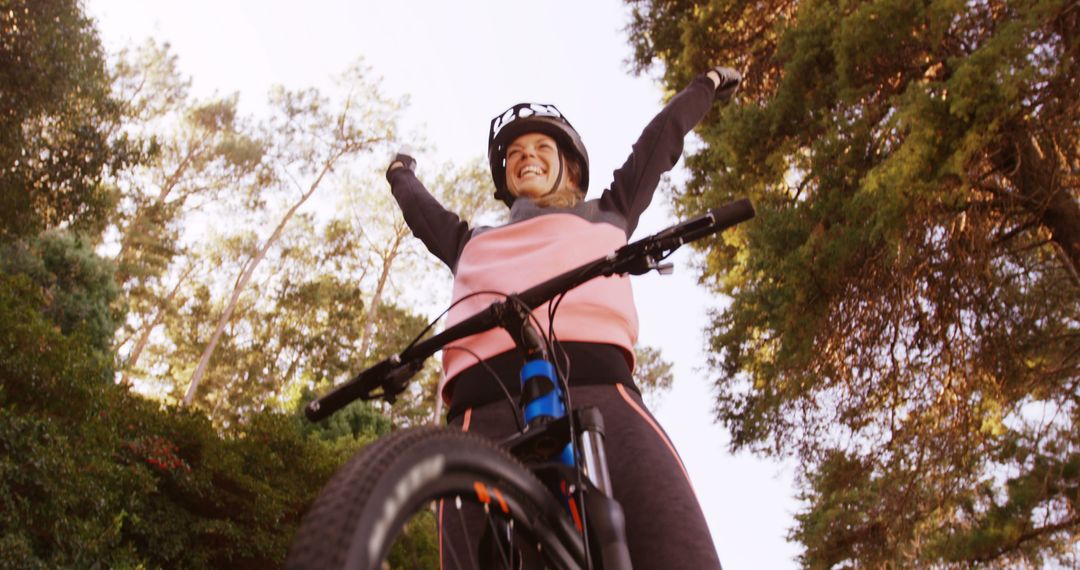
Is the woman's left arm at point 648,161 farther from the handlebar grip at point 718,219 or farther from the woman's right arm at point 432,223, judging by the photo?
the handlebar grip at point 718,219

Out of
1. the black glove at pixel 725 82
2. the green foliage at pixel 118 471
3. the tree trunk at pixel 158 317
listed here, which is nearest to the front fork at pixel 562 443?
the black glove at pixel 725 82

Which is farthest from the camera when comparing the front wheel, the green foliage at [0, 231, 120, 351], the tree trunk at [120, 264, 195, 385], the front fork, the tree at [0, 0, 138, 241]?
the tree trunk at [120, 264, 195, 385]

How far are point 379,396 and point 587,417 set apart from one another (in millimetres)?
486

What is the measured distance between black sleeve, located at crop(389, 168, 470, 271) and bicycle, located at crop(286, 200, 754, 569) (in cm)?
77

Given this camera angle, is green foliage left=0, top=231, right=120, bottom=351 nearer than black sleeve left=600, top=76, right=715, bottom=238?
No

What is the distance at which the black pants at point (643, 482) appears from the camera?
1426mm

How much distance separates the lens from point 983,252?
17.6 feet

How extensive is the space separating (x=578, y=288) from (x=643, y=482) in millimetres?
564

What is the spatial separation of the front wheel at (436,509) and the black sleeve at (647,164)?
129 cm

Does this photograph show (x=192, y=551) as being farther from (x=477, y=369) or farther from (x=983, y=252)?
(x=983, y=252)

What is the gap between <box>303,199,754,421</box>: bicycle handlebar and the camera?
1427 mm

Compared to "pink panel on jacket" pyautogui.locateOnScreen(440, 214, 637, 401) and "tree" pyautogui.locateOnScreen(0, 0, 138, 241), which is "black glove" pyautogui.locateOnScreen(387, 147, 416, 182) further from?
"tree" pyautogui.locateOnScreen(0, 0, 138, 241)

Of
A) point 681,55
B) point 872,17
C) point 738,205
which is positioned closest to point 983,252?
point 872,17

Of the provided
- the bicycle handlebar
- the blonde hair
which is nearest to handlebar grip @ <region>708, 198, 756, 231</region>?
the bicycle handlebar
